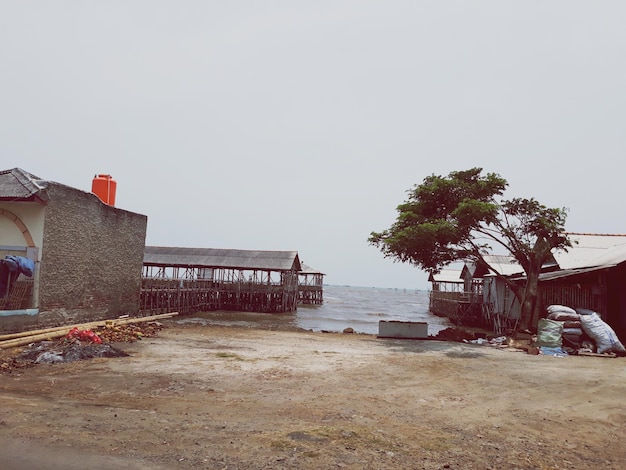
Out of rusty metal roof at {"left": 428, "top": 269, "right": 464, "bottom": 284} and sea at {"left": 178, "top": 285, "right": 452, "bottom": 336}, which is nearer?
sea at {"left": 178, "top": 285, "right": 452, "bottom": 336}

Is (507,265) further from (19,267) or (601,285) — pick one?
(19,267)

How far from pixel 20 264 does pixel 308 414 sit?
32.0 feet

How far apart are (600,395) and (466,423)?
3.62m

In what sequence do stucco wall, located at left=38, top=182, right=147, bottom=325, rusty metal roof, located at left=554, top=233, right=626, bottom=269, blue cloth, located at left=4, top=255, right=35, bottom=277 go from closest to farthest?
blue cloth, located at left=4, top=255, right=35, bottom=277
stucco wall, located at left=38, top=182, right=147, bottom=325
rusty metal roof, located at left=554, top=233, right=626, bottom=269

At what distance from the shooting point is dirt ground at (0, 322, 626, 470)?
4820mm

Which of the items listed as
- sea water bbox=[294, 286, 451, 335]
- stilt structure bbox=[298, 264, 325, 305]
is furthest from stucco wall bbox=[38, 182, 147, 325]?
stilt structure bbox=[298, 264, 325, 305]

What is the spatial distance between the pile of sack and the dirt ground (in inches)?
99.6

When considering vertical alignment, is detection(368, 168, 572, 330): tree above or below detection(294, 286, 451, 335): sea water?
above

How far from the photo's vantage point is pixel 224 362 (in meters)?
10.9

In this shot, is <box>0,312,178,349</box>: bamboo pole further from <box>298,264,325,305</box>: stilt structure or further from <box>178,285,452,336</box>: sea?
<box>298,264,325,305</box>: stilt structure

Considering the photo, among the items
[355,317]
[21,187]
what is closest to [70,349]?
[21,187]

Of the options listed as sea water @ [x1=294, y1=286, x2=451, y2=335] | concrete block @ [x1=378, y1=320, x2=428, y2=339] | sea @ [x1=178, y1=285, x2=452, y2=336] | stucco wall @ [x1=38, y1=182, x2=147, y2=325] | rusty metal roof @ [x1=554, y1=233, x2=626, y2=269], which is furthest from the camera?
sea water @ [x1=294, y1=286, x2=451, y2=335]

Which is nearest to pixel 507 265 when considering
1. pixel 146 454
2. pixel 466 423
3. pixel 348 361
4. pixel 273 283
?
pixel 273 283

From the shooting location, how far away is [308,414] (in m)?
6.50
